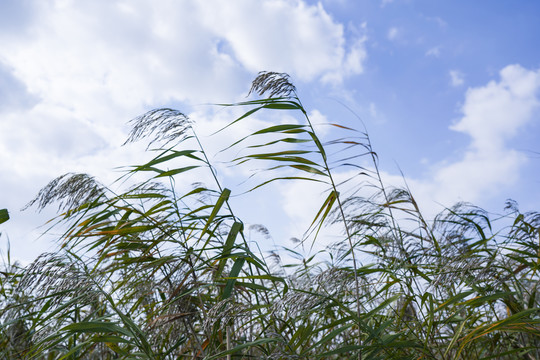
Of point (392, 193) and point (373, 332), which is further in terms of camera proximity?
point (392, 193)

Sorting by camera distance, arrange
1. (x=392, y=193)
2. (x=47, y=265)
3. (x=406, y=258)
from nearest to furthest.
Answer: (x=47, y=265)
(x=406, y=258)
(x=392, y=193)

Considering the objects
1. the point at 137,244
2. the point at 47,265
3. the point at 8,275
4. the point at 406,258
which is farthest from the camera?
the point at 8,275

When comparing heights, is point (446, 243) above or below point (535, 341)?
above

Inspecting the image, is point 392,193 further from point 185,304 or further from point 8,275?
point 8,275

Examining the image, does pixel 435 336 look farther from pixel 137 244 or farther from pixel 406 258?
pixel 137 244

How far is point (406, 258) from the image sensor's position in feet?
7.99

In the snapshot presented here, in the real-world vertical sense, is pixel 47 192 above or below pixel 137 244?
above

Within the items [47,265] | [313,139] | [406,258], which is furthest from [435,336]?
[47,265]

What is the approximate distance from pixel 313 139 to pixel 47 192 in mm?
1320

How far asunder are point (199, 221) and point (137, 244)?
29cm

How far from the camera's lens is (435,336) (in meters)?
2.28

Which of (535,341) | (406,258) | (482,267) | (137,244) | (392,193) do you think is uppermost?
(392,193)

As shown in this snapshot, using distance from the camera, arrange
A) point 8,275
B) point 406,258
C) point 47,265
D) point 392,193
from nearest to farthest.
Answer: point 47,265
point 406,258
point 392,193
point 8,275

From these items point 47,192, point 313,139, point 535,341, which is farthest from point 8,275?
point 535,341
